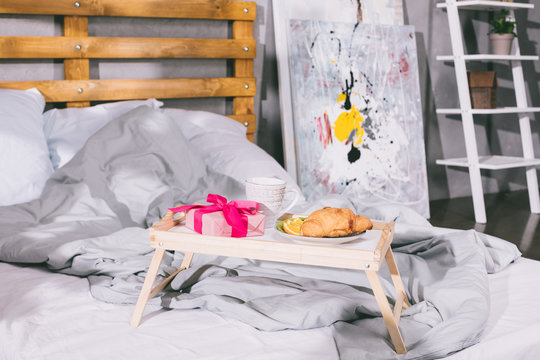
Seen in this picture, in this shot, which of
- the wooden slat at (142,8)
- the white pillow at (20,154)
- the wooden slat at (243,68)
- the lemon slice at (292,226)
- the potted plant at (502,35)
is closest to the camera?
the lemon slice at (292,226)

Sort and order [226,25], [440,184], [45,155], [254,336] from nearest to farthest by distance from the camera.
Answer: [254,336] < [45,155] < [226,25] < [440,184]

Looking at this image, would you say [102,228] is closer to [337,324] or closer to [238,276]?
[238,276]

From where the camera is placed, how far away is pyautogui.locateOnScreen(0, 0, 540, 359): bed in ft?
3.49

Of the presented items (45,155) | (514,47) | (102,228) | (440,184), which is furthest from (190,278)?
(514,47)

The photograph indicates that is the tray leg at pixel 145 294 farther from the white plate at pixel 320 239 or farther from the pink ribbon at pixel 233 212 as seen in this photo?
the white plate at pixel 320 239

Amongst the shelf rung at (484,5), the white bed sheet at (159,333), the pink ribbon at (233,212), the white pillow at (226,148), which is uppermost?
the shelf rung at (484,5)

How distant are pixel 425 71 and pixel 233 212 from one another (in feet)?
9.07

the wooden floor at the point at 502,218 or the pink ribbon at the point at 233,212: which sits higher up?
the pink ribbon at the point at 233,212

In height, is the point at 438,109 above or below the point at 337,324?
above

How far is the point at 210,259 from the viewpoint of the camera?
142 cm

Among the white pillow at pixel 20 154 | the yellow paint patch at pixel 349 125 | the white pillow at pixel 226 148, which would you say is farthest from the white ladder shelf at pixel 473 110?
the white pillow at pixel 20 154

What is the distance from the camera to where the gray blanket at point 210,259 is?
1.11 m

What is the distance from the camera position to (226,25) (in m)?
2.90

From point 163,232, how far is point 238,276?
10.2 inches
